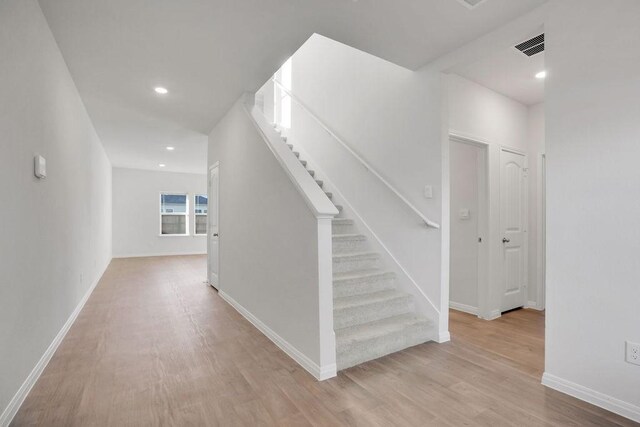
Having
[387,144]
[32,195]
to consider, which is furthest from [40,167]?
[387,144]

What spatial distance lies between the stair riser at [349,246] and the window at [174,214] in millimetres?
7900

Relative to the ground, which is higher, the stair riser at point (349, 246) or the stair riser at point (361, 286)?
the stair riser at point (349, 246)

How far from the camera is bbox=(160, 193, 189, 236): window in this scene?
9602mm

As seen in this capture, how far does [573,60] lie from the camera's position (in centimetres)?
190

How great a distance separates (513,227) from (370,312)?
7.58 feet

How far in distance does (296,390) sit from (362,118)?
2878 millimetres

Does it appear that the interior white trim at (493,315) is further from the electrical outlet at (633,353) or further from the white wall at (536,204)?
the electrical outlet at (633,353)

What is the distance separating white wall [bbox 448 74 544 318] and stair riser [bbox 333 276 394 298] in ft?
4.23

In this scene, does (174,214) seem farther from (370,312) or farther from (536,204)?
(536,204)

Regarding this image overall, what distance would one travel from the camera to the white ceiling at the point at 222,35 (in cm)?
211

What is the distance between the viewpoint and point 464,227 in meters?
3.77

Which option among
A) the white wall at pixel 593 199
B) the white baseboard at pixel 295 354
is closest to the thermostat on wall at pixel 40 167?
the white baseboard at pixel 295 354

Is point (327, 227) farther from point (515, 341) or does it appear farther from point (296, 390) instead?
point (515, 341)

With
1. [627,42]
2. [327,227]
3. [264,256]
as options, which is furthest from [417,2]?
[264,256]
